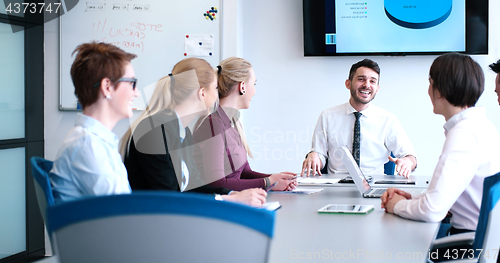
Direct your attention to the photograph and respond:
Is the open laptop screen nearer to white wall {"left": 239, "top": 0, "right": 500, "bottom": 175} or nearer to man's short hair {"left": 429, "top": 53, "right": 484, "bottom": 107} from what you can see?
man's short hair {"left": 429, "top": 53, "right": 484, "bottom": 107}

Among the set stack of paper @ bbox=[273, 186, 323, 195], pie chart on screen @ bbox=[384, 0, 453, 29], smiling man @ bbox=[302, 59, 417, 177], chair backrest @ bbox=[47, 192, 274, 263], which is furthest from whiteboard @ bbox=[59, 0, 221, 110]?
chair backrest @ bbox=[47, 192, 274, 263]

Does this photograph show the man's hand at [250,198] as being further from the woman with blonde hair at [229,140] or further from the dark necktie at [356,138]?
the dark necktie at [356,138]

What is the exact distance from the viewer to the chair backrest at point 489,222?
46.7 inches

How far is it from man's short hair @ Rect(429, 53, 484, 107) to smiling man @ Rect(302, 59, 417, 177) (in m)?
1.45

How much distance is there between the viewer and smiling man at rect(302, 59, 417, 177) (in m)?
3.04

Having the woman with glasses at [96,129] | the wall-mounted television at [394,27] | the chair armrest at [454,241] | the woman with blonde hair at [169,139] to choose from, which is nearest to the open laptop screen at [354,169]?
the woman with blonde hair at [169,139]

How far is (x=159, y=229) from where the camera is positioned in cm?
64

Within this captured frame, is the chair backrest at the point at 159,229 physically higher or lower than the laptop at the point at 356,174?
higher

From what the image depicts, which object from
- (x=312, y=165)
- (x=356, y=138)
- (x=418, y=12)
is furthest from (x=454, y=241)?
(x=418, y=12)

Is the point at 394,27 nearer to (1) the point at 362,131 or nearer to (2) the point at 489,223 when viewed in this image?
(1) the point at 362,131

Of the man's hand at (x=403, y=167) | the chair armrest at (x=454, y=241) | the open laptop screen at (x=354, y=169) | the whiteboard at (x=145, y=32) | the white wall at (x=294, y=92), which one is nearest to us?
the chair armrest at (x=454, y=241)

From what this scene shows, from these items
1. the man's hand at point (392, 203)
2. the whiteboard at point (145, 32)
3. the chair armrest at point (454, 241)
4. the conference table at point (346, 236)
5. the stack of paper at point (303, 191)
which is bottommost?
the chair armrest at point (454, 241)

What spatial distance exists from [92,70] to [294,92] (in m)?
2.77

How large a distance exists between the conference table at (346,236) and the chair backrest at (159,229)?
44cm
